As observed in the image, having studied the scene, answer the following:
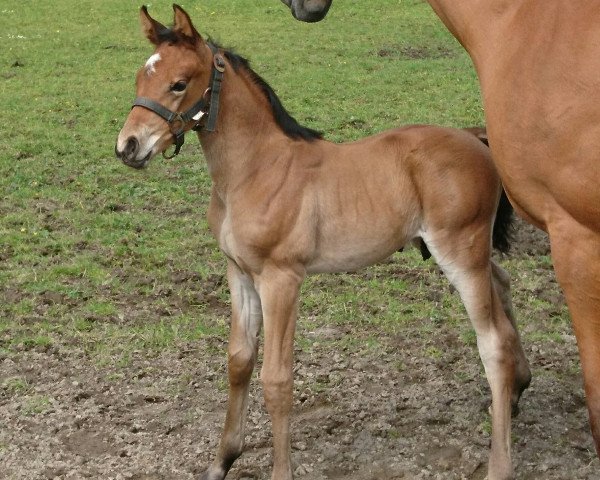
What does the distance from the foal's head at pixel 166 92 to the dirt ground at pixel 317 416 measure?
4.30 feet

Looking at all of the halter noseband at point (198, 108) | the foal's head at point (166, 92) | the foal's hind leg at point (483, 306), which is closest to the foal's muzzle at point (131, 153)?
the foal's head at point (166, 92)

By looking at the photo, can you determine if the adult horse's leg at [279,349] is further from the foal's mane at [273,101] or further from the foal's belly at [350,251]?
the foal's mane at [273,101]

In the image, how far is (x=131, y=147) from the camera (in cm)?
343

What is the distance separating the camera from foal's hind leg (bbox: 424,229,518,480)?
12.1 ft

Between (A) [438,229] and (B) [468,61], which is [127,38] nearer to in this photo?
(B) [468,61]

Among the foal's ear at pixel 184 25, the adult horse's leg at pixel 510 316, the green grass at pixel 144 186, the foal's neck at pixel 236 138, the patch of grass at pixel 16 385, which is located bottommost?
the green grass at pixel 144 186

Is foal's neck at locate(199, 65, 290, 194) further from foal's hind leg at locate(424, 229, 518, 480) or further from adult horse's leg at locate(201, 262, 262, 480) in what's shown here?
foal's hind leg at locate(424, 229, 518, 480)

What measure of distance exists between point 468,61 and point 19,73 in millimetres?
5931

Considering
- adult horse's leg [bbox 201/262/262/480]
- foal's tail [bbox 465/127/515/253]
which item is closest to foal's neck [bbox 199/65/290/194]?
adult horse's leg [bbox 201/262/262/480]

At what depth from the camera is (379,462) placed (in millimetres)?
3842

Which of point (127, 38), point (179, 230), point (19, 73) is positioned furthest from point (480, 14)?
→ point (127, 38)

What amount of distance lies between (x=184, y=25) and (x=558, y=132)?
144 centimetres

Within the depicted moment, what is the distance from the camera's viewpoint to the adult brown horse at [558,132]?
9.00 feet

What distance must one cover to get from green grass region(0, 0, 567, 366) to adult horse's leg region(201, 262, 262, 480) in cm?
121
